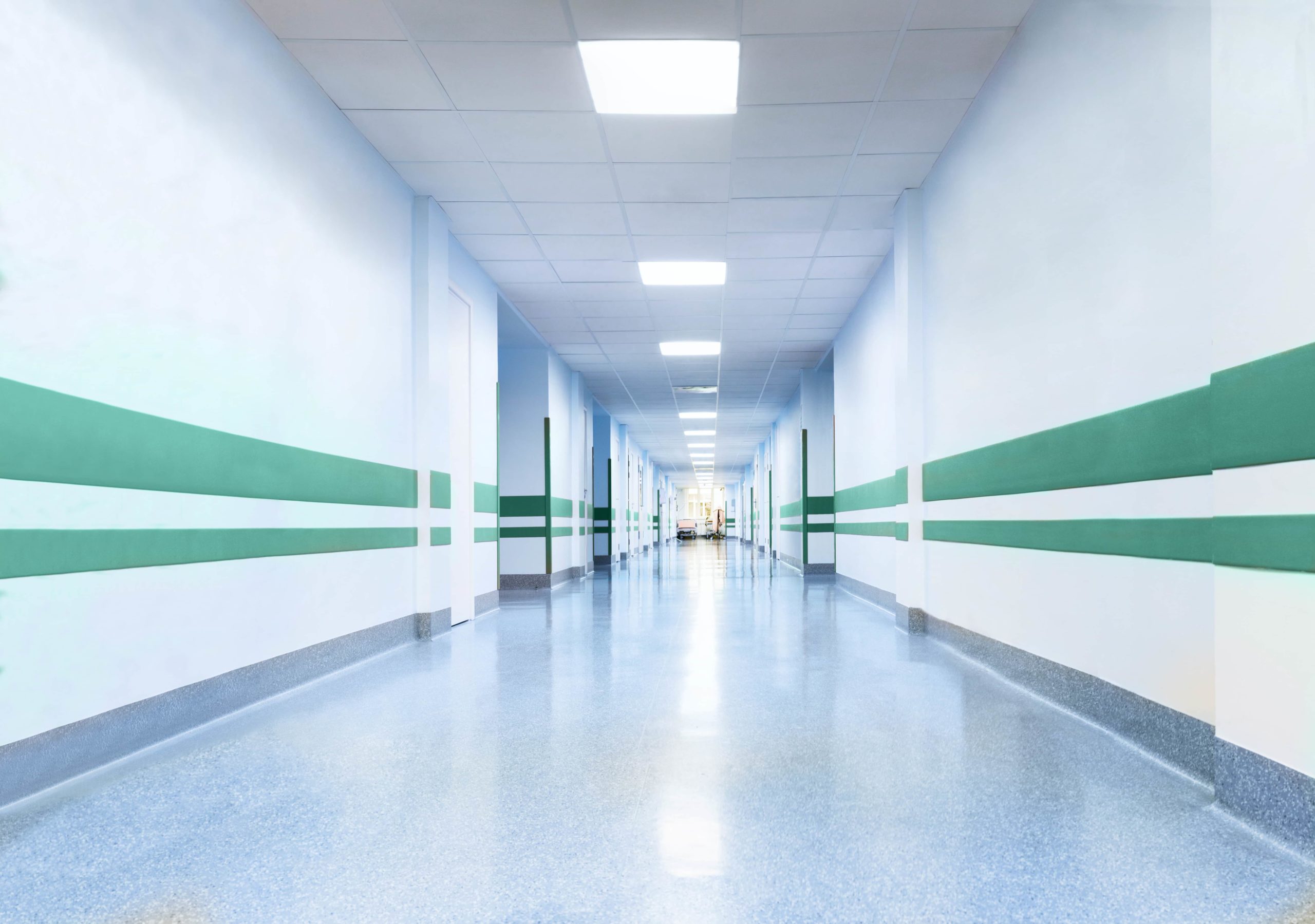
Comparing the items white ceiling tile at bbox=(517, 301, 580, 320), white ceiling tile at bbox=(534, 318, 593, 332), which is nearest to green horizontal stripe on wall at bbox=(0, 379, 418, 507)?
white ceiling tile at bbox=(517, 301, 580, 320)

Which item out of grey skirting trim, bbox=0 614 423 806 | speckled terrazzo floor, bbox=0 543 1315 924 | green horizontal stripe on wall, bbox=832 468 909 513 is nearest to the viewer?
speckled terrazzo floor, bbox=0 543 1315 924

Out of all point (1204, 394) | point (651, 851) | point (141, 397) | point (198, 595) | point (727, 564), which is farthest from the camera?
point (727, 564)

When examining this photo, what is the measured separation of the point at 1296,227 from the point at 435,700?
138 inches

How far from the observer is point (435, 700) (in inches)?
145

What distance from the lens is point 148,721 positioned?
2967mm

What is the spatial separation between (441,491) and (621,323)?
3.95 meters

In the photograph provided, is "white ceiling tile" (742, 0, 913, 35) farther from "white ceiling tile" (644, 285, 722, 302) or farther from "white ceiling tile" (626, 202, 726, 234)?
"white ceiling tile" (644, 285, 722, 302)

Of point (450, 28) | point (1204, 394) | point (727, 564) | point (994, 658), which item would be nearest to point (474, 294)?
point (450, 28)

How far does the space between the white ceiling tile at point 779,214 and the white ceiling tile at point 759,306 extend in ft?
6.62

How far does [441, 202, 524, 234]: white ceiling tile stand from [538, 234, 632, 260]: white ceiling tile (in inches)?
12.2

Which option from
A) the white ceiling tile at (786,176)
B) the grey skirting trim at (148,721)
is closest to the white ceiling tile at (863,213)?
the white ceiling tile at (786,176)

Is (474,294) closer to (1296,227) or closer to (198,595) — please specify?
(198,595)

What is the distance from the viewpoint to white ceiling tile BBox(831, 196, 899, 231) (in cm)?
598

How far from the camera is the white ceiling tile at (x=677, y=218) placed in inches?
238
